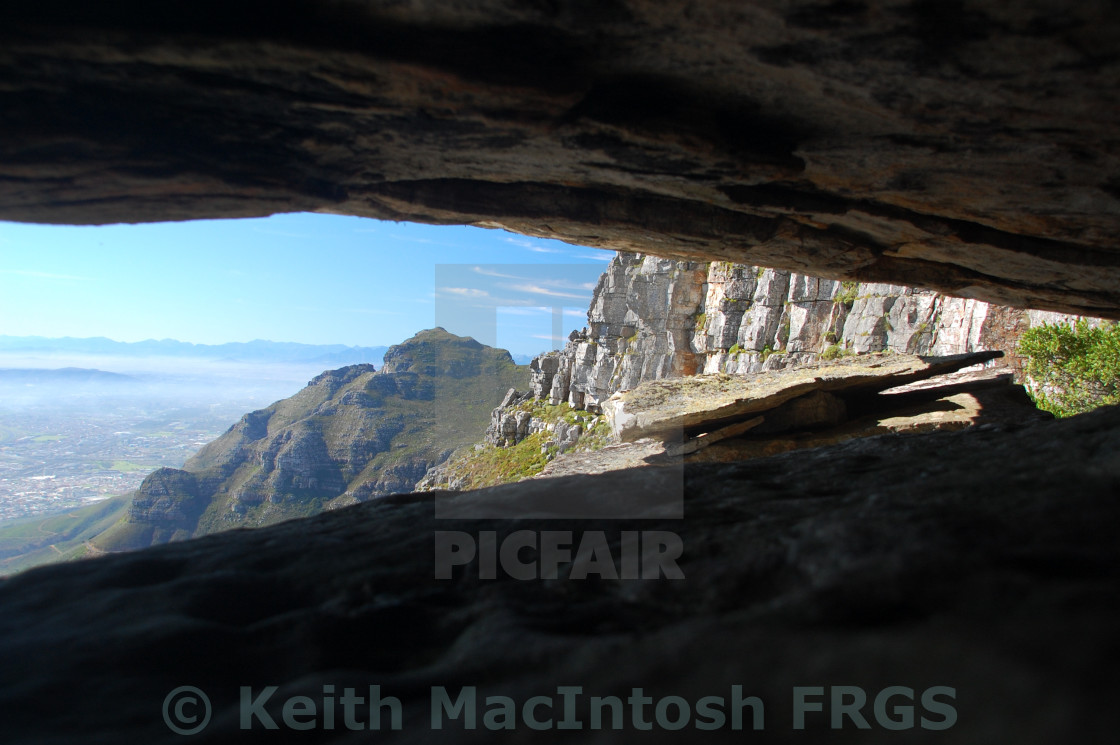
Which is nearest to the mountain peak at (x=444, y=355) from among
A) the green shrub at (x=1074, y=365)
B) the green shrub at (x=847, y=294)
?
the green shrub at (x=847, y=294)

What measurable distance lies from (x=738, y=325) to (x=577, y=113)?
53.0 meters

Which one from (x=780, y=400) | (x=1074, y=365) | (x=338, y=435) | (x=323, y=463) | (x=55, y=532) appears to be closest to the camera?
(x=780, y=400)

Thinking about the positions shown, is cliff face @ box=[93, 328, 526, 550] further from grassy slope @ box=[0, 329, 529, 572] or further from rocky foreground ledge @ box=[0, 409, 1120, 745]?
rocky foreground ledge @ box=[0, 409, 1120, 745]

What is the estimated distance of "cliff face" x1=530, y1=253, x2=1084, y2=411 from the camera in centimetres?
3772

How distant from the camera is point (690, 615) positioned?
153 inches

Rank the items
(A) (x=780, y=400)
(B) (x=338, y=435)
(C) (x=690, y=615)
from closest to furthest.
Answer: (C) (x=690, y=615)
(A) (x=780, y=400)
(B) (x=338, y=435)

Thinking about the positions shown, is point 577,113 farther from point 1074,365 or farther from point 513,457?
point 513,457

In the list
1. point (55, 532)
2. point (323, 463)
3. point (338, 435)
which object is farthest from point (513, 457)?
point (55, 532)

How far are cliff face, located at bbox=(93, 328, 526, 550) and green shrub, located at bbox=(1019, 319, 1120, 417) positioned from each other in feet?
268

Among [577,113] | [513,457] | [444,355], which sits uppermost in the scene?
[577,113]

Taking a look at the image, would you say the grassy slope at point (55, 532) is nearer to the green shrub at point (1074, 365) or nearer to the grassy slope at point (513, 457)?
the grassy slope at point (513, 457)

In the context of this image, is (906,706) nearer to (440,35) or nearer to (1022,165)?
(440,35)

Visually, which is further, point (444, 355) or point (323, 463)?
point (323, 463)

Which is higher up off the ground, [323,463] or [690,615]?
[690,615]
